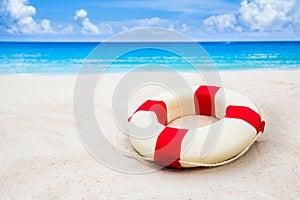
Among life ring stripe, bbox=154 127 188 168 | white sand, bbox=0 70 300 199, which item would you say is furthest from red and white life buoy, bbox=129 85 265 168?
white sand, bbox=0 70 300 199

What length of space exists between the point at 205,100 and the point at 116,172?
1040 millimetres

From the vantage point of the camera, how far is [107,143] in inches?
98.7

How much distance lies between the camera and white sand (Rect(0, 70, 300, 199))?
1.83 metres

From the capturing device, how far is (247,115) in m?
2.15

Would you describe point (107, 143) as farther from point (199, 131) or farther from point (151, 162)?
point (199, 131)

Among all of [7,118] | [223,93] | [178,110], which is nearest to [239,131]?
[223,93]

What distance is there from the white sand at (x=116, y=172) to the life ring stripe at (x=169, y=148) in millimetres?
107

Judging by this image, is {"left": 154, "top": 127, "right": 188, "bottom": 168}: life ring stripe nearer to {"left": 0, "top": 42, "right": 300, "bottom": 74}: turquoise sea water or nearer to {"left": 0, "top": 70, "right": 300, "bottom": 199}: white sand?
{"left": 0, "top": 70, "right": 300, "bottom": 199}: white sand

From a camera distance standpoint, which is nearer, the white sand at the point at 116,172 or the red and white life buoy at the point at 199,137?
the white sand at the point at 116,172

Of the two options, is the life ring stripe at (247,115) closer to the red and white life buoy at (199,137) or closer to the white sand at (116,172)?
the red and white life buoy at (199,137)

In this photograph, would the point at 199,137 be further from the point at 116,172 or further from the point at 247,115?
the point at 116,172

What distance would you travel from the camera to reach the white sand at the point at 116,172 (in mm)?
1831

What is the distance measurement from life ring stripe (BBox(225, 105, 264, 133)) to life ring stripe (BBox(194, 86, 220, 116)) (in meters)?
0.37

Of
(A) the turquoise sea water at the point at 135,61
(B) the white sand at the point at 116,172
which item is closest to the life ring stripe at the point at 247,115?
(B) the white sand at the point at 116,172
